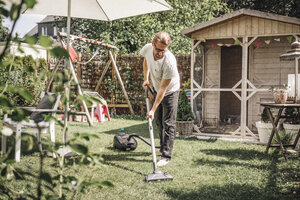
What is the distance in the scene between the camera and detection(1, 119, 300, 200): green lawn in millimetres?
2885

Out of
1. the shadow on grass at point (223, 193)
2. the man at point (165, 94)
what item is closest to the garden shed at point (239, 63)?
the man at point (165, 94)

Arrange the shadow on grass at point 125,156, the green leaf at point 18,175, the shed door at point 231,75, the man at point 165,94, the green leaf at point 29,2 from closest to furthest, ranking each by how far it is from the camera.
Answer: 1. the green leaf at point 29,2
2. the green leaf at point 18,175
3. the man at point 165,94
4. the shadow on grass at point 125,156
5. the shed door at point 231,75

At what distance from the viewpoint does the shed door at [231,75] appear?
8.31 metres

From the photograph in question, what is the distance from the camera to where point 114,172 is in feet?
11.6

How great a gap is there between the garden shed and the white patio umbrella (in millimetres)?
2421

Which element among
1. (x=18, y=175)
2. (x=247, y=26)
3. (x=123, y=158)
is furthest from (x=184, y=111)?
(x=18, y=175)

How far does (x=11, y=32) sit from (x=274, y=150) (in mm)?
4925

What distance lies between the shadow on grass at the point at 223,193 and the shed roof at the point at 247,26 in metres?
3.68

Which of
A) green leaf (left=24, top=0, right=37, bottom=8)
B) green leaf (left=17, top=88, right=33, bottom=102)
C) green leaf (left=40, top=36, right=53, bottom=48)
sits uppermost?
green leaf (left=24, top=0, right=37, bottom=8)

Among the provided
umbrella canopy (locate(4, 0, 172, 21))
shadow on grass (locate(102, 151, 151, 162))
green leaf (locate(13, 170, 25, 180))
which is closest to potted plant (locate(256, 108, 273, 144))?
shadow on grass (locate(102, 151, 151, 162))

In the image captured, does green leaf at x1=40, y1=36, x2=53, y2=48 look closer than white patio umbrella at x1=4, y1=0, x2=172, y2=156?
Yes

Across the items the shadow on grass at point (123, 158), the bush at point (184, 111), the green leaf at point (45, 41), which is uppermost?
the green leaf at point (45, 41)

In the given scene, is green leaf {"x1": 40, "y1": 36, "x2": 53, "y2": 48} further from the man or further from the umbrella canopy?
the umbrella canopy

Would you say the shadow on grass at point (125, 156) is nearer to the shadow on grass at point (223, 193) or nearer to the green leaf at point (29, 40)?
the shadow on grass at point (223, 193)
